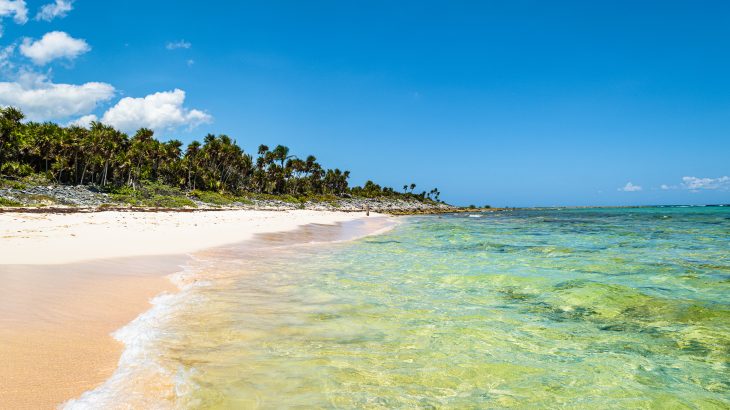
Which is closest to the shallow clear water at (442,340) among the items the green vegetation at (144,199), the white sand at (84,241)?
the white sand at (84,241)

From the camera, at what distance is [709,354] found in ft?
20.2

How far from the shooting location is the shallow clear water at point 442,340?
459 cm

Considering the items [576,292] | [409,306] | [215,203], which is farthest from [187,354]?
[215,203]

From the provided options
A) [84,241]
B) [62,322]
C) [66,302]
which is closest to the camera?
[62,322]

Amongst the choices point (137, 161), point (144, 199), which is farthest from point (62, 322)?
point (137, 161)

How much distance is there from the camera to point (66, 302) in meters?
7.52

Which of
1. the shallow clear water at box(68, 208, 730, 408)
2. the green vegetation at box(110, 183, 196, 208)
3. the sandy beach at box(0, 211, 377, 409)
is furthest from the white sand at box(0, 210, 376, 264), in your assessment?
the green vegetation at box(110, 183, 196, 208)

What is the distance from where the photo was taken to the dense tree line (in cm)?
6025

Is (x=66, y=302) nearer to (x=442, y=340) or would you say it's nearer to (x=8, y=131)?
(x=442, y=340)

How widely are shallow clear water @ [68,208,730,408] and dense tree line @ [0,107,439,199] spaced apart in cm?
6366

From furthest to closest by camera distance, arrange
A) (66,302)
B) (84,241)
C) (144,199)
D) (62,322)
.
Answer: (144,199)
(84,241)
(66,302)
(62,322)

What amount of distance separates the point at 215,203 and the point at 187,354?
64275 mm

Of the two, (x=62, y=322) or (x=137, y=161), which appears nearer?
(x=62, y=322)

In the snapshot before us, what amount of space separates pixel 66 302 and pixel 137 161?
78529 mm
